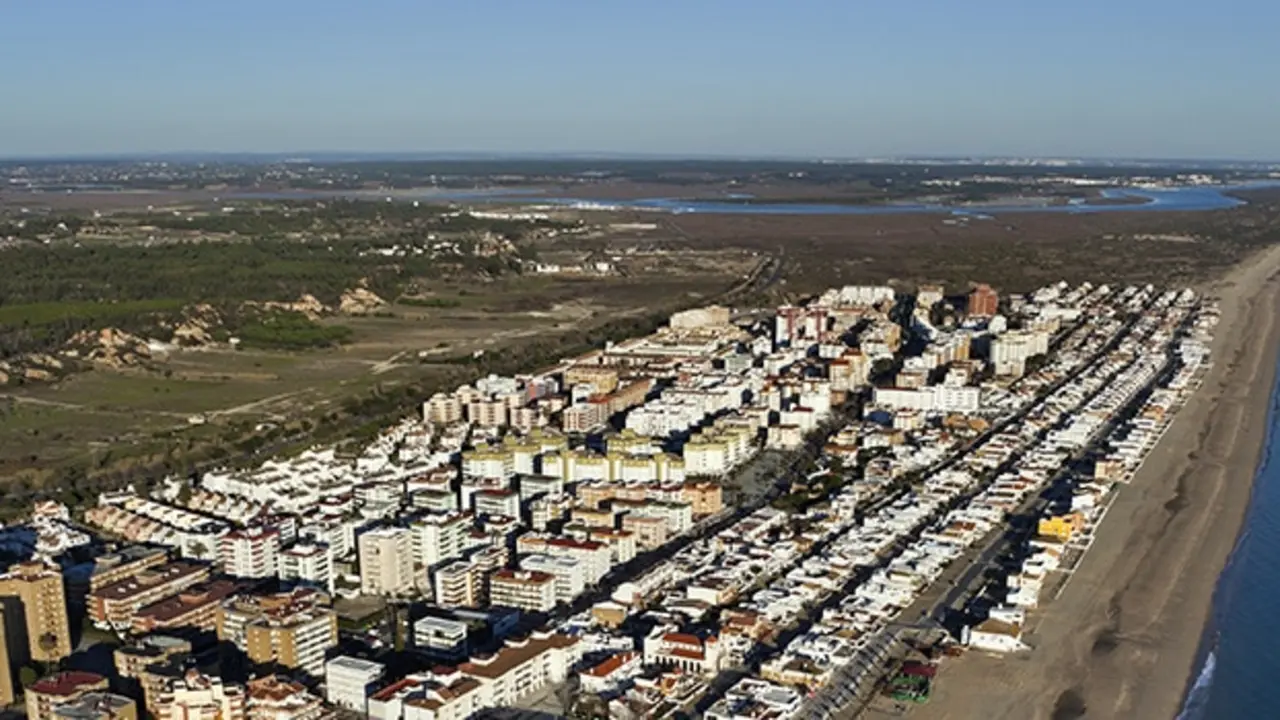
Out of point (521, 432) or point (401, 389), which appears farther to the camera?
point (401, 389)

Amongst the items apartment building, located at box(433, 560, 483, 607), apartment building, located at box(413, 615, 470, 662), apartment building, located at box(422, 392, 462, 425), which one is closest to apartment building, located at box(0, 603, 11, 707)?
apartment building, located at box(413, 615, 470, 662)

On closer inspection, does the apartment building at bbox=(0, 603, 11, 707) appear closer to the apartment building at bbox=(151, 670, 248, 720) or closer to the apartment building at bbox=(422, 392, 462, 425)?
the apartment building at bbox=(151, 670, 248, 720)

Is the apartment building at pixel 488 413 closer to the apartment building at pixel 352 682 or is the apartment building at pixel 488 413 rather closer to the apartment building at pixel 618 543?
the apartment building at pixel 618 543

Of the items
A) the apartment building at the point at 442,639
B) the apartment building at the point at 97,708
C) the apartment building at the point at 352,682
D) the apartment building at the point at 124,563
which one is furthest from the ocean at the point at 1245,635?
the apartment building at the point at 124,563

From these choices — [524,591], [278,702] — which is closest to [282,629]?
[278,702]

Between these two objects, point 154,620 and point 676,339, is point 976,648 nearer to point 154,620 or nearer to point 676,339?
point 154,620

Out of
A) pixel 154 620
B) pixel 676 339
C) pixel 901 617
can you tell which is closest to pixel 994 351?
pixel 676 339
